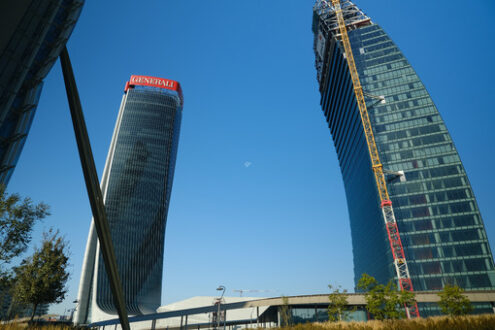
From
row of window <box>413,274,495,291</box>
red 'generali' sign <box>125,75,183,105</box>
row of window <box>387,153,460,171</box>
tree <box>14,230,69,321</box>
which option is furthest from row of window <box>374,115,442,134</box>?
red 'generali' sign <box>125,75,183,105</box>

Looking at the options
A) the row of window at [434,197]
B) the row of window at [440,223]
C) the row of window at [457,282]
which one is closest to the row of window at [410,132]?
the row of window at [434,197]

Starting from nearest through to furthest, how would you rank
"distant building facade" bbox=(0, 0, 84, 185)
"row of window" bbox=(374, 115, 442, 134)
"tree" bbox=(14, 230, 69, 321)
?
1. "distant building facade" bbox=(0, 0, 84, 185)
2. "tree" bbox=(14, 230, 69, 321)
3. "row of window" bbox=(374, 115, 442, 134)

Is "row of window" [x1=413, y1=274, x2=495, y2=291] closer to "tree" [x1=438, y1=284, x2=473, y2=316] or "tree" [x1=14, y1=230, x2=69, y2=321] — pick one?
"tree" [x1=438, y1=284, x2=473, y2=316]

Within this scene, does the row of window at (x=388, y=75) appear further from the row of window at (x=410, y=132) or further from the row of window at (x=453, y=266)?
the row of window at (x=453, y=266)

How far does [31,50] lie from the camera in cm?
709

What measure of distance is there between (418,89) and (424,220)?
47.3 metres

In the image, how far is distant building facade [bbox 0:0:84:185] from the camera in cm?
557

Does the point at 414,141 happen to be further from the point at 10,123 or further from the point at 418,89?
the point at 10,123

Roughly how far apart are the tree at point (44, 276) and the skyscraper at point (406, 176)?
8389 centimetres

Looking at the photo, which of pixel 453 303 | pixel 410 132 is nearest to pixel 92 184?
pixel 453 303

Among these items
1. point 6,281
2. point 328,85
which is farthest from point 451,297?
point 328,85

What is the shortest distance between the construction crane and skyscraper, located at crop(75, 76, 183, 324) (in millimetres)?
92406

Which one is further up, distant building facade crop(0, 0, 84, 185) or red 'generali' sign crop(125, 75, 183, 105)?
red 'generali' sign crop(125, 75, 183, 105)

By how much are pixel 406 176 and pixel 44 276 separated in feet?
313
